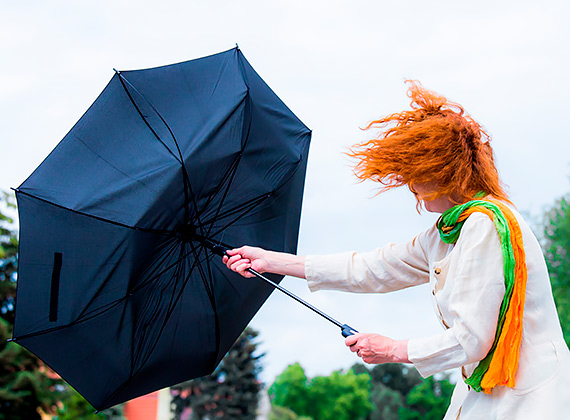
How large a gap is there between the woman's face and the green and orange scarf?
25cm

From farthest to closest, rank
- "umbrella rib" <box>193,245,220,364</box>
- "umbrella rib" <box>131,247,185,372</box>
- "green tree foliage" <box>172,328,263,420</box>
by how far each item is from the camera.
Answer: "green tree foliage" <box>172,328,263,420</box> < "umbrella rib" <box>193,245,220,364</box> < "umbrella rib" <box>131,247,185,372</box>

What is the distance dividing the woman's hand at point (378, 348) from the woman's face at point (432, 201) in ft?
1.90

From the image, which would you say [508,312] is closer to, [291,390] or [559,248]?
[559,248]

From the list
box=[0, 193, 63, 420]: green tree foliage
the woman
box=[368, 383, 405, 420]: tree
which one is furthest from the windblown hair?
box=[368, 383, 405, 420]: tree

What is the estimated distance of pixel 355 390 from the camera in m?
58.8

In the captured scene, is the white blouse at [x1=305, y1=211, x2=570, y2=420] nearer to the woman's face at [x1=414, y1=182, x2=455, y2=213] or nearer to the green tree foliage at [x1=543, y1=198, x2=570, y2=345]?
the woman's face at [x1=414, y1=182, x2=455, y2=213]

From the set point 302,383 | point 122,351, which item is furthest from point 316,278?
point 302,383

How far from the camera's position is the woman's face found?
2.75 m

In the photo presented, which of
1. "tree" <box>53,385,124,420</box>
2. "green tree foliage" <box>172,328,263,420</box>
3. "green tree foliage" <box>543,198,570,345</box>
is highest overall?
"green tree foliage" <box>543,198,570,345</box>

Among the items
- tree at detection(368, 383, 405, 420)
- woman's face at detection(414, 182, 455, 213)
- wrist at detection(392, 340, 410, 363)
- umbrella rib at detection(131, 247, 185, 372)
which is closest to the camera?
wrist at detection(392, 340, 410, 363)

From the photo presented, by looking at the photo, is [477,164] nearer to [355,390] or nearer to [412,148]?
[412,148]

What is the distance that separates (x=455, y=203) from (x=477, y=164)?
0.18 metres

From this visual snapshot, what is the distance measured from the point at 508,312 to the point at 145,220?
1933 millimetres

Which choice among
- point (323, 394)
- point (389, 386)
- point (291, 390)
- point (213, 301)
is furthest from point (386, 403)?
point (213, 301)
